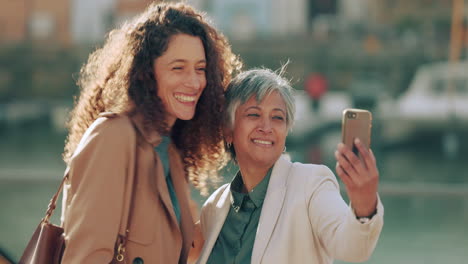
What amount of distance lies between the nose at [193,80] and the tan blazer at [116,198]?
10.5 inches

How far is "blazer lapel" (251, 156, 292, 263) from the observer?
8.96 feet

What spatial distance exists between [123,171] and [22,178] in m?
7.76

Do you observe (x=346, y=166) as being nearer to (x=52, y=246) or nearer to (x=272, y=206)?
(x=272, y=206)

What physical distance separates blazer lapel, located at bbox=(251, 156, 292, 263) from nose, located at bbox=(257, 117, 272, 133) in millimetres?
133

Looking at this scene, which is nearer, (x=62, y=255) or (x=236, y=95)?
(x=62, y=255)

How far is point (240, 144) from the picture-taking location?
3055 mm

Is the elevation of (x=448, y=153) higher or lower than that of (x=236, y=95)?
lower

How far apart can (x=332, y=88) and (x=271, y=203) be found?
24615 mm

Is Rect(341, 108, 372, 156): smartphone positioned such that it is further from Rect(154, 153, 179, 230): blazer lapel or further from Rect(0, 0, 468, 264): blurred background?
Rect(0, 0, 468, 264): blurred background

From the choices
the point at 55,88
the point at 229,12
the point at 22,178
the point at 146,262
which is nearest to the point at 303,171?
the point at 146,262

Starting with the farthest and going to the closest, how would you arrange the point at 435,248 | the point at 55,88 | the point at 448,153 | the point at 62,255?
the point at 55,88 → the point at 448,153 → the point at 435,248 → the point at 62,255

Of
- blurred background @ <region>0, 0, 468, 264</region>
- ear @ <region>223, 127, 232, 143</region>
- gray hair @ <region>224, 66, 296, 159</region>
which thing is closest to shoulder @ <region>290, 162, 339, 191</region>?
gray hair @ <region>224, 66, 296, 159</region>

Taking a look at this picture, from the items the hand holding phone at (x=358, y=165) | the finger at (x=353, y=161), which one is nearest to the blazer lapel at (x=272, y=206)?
the hand holding phone at (x=358, y=165)

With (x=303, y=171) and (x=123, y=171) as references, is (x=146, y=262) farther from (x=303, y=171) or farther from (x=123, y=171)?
(x=303, y=171)
